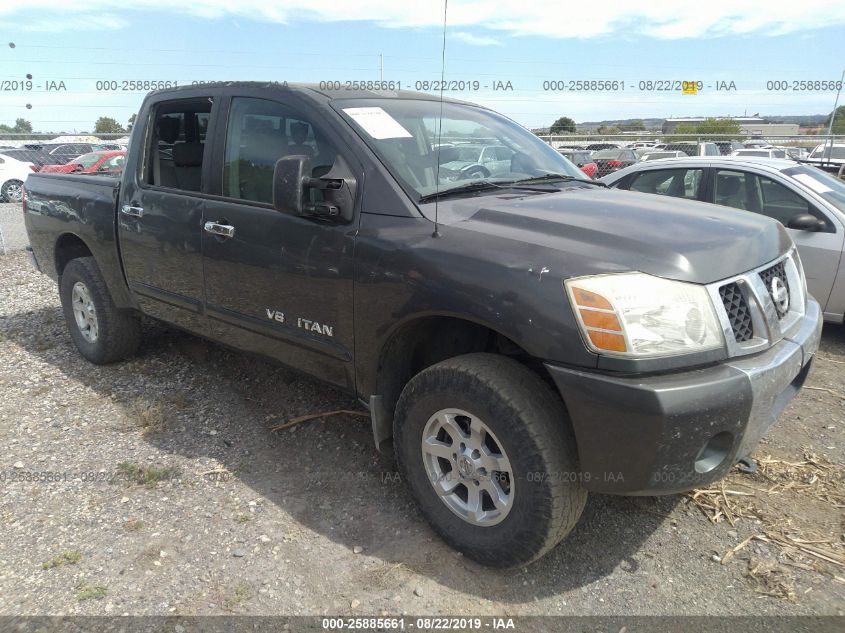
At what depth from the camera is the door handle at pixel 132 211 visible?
393 cm

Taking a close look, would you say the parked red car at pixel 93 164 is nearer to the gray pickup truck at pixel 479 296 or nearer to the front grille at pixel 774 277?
the gray pickup truck at pixel 479 296

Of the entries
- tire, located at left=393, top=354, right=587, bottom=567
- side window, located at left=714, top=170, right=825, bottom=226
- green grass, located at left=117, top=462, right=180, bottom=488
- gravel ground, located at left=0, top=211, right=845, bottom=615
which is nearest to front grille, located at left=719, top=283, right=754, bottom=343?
tire, located at left=393, top=354, right=587, bottom=567

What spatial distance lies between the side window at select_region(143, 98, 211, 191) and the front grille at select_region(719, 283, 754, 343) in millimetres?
2793

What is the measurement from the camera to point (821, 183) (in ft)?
18.2

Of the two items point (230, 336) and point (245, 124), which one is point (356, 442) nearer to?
point (230, 336)

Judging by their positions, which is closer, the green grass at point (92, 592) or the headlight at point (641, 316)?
the headlight at point (641, 316)

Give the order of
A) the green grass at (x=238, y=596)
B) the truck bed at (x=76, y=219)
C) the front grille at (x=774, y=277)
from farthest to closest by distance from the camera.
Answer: the truck bed at (x=76, y=219), the front grille at (x=774, y=277), the green grass at (x=238, y=596)

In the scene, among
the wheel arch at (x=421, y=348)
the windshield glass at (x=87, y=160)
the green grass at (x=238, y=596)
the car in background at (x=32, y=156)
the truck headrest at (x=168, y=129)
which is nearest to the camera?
the green grass at (x=238, y=596)

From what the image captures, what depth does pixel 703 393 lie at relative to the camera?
2.07 m

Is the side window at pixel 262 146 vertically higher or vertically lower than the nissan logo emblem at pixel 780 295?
higher

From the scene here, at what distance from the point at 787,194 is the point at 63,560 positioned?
228 inches

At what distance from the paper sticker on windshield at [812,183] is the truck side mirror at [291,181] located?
182 inches

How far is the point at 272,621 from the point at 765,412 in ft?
6.43

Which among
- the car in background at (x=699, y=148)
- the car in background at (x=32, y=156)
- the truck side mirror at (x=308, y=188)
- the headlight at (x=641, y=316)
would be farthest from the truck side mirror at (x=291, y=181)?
the car in background at (x=32, y=156)
